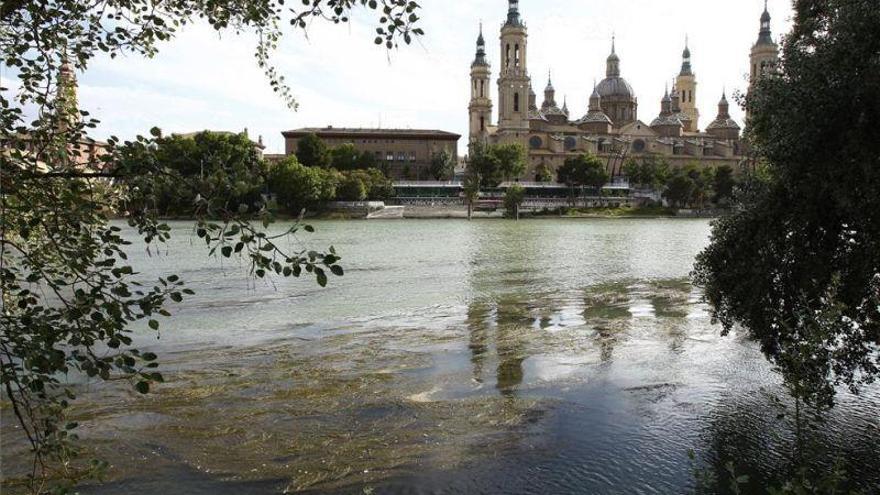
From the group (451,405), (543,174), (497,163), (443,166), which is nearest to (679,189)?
(543,174)

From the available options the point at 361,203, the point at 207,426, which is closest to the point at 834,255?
the point at 207,426

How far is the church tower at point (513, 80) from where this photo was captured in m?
130

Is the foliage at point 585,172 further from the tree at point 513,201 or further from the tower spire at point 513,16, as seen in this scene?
the tower spire at point 513,16

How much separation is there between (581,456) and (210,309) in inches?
576

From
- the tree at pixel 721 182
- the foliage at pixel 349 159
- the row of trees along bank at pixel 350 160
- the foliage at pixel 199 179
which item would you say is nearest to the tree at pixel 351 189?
the row of trees along bank at pixel 350 160

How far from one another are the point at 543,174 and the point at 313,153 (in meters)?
40.6

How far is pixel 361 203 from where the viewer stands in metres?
101

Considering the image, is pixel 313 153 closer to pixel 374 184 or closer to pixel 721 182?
pixel 374 184

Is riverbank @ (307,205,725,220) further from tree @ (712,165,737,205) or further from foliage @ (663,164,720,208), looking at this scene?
tree @ (712,165,737,205)

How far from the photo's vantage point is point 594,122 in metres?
141

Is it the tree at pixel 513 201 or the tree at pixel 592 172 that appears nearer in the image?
the tree at pixel 513 201

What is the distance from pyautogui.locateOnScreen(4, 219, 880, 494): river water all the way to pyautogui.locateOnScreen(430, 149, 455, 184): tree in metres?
103

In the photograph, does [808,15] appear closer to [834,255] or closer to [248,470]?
[834,255]

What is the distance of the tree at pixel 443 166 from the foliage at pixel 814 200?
375 ft
